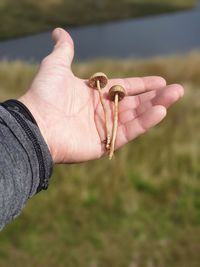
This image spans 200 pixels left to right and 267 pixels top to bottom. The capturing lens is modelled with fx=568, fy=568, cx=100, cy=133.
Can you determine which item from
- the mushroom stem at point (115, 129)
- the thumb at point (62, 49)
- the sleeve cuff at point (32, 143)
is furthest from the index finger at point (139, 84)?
the sleeve cuff at point (32, 143)

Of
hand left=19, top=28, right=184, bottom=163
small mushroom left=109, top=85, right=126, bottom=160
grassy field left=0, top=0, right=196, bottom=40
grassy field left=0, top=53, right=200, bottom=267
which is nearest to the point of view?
hand left=19, top=28, right=184, bottom=163

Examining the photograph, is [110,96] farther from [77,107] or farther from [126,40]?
[126,40]

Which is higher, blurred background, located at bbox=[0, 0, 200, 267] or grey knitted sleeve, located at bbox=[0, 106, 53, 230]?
grey knitted sleeve, located at bbox=[0, 106, 53, 230]

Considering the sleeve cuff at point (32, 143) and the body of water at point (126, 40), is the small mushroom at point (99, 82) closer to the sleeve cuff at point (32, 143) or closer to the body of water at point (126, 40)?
the sleeve cuff at point (32, 143)

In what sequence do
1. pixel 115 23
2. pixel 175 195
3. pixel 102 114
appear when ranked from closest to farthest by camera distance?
pixel 102 114 → pixel 175 195 → pixel 115 23

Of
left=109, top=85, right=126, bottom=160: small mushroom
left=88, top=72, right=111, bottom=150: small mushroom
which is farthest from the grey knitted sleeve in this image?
left=88, top=72, right=111, bottom=150: small mushroom

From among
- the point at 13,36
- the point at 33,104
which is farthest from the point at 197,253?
the point at 13,36

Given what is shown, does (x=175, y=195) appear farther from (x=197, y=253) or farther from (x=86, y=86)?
(x=86, y=86)

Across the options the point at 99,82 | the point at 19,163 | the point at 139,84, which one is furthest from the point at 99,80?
the point at 19,163

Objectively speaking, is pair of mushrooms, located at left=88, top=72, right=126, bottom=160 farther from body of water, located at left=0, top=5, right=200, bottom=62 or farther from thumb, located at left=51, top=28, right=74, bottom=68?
body of water, located at left=0, top=5, right=200, bottom=62
